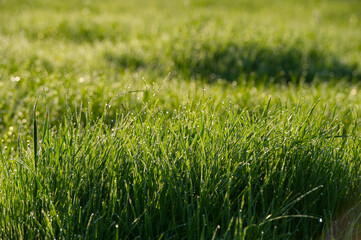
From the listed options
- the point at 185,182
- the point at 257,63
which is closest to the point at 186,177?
the point at 185,182

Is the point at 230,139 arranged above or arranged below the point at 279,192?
above

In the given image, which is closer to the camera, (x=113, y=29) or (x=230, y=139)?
(x=230, y=139)

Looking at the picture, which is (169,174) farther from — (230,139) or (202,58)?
(202,58)

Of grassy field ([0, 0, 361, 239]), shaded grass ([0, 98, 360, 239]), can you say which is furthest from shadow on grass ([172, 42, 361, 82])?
shaded grass ([0, 98, 360, 239])

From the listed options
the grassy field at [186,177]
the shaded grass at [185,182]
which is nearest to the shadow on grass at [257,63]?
the grassy field at [186,177]

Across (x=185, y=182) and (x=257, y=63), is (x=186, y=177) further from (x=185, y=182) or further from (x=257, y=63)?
(x=257, y=63)

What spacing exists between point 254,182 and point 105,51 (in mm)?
4824

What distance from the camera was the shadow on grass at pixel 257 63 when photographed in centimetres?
582

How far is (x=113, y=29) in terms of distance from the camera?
8.46 meters

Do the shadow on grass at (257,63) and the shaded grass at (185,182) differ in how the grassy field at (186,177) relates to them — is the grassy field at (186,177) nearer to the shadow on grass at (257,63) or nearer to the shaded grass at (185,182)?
the shaded grass at (185,182)

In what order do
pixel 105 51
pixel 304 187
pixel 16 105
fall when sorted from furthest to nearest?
pixel 105 51 → pixel 16 105 → pixel 304 187

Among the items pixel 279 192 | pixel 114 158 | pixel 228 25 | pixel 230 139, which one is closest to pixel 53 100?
pixel 114 158

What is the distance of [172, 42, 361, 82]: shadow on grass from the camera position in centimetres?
582

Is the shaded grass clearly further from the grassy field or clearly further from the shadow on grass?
the shadow on grass
